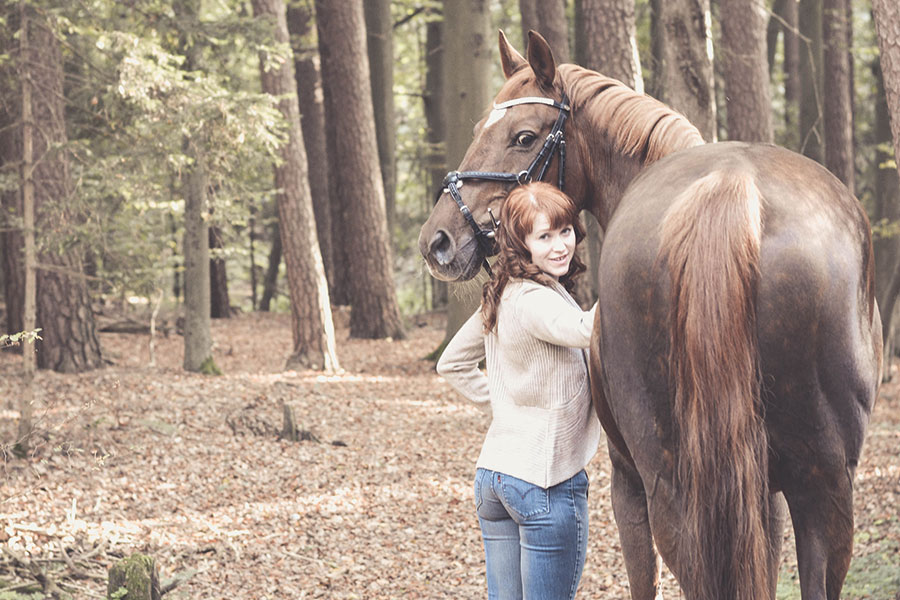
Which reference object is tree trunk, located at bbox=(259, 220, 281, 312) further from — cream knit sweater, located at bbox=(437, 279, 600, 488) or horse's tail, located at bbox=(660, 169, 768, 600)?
horse's tail, located at bbox=(660, 169, 768, 600)

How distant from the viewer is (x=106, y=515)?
6.36 metres

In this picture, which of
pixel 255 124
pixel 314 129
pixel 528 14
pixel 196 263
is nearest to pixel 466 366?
pixel 255 124

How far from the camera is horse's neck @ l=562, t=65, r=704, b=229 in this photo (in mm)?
3092

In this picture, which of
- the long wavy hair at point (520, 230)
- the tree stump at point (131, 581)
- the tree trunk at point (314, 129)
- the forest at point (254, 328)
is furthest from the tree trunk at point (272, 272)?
the long wavy hair at point (520, 230)

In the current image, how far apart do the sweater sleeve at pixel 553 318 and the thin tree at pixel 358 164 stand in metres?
11.9

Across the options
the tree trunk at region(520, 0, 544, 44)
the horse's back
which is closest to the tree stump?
the horse's back

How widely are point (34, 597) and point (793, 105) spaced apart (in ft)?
63.4

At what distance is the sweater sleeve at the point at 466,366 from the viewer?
3.14 m

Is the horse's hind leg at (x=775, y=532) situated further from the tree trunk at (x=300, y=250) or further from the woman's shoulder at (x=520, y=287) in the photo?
the tree trunk at (x=300, y=250)

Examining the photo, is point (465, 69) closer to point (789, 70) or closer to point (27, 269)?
point (27, 269)

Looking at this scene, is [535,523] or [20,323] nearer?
[535,523]

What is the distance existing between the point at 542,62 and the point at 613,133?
0.39 m

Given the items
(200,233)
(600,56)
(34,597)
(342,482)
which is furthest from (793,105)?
(34,597)

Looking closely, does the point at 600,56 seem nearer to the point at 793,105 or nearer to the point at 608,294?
the point at 608,294
